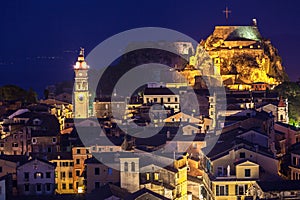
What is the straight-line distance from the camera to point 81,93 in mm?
31844


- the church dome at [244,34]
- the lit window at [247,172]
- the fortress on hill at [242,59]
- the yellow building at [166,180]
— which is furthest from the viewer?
the church dome at [244,34]

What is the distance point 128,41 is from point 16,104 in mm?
22983

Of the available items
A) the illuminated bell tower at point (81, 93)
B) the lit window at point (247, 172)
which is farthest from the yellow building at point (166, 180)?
the illuminated bell tower at point (81, 93)

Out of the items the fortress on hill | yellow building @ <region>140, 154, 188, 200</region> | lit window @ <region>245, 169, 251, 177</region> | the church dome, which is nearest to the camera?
lit window @ <region>245, 169, 251, 177</region>

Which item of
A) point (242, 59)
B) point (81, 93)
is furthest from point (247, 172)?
point (242, 59)

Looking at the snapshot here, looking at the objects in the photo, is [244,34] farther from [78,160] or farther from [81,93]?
[78,160]

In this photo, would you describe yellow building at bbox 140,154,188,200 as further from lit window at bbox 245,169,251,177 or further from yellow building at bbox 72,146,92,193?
yellow building at bbox 72,146,92,193

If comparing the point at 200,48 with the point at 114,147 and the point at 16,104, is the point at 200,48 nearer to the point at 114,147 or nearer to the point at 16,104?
the point at 16,104

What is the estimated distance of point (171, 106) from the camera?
109 feet

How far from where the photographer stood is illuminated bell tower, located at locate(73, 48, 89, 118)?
31.3 meters

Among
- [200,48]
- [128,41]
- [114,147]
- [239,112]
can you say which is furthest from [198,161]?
[128,41]

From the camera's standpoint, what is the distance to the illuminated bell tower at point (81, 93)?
31.3 m

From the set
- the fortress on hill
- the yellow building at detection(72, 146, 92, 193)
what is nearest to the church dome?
the fortress on hill

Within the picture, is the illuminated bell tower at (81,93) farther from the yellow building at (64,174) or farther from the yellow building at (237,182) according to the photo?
the yellow building at (237,182)
